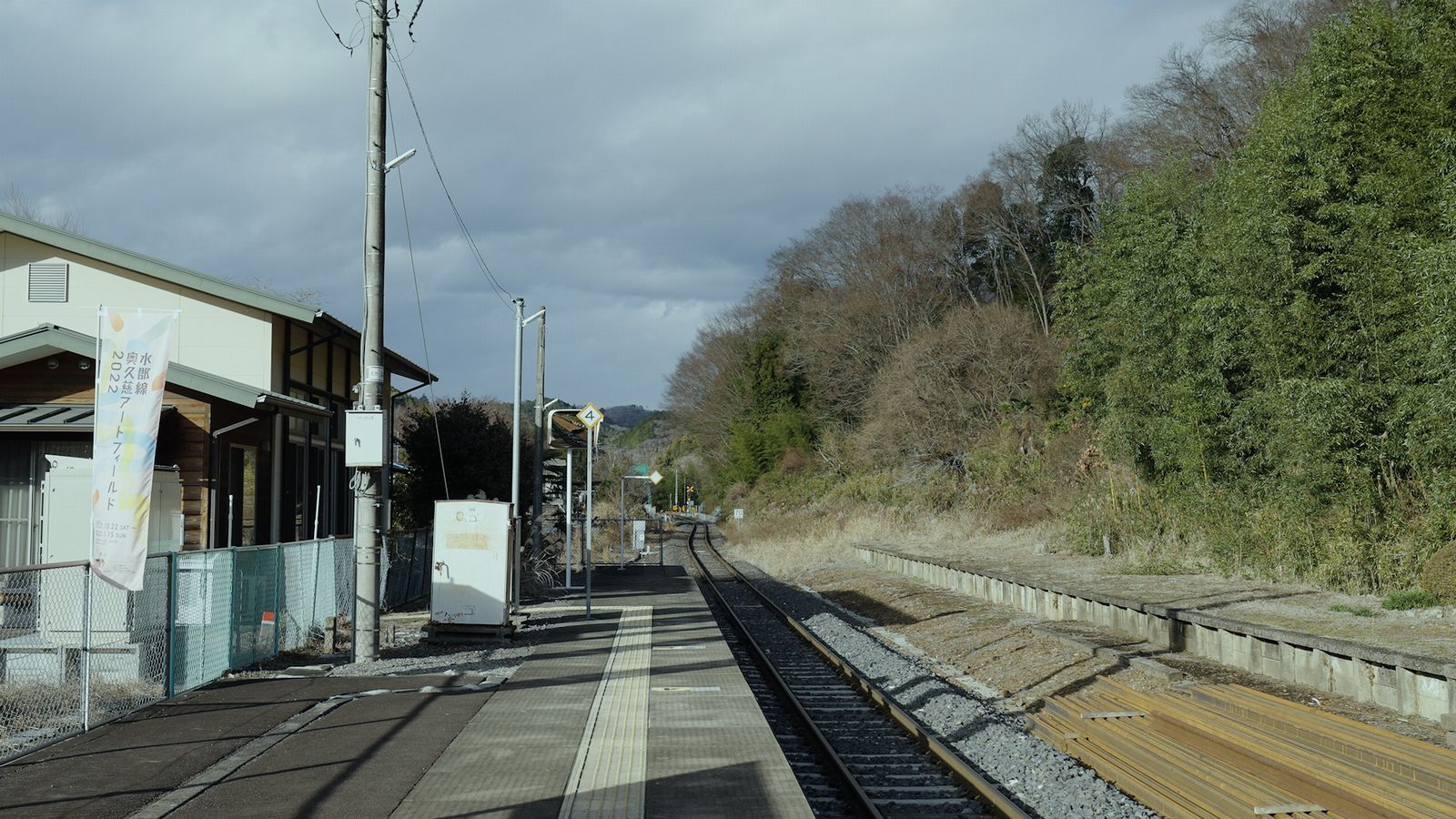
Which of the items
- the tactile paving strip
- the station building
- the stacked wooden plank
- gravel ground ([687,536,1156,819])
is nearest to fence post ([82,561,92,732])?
the tactile paving strip

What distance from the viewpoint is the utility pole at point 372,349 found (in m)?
12.6

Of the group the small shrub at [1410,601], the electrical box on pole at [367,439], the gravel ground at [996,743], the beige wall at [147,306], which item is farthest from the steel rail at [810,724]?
the beige wall at [147,306]

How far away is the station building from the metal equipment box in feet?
7.86

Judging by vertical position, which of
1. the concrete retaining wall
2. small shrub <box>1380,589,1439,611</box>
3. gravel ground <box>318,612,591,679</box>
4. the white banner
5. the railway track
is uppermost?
the white banner

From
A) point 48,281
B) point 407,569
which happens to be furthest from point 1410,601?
point 48,281

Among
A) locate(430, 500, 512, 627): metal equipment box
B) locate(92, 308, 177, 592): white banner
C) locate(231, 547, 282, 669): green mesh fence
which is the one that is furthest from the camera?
locate(430, 500, 512, 627): metal equipment box

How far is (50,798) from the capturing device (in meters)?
6.68

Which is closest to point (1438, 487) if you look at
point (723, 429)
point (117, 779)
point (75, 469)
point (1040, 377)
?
point (117, 779)

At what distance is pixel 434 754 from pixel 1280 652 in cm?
825

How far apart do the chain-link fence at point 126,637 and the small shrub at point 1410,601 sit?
42.1 feet

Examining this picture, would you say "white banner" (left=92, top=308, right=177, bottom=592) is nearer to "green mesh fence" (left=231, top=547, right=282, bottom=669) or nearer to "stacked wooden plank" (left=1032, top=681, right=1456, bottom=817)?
"green mesh fence" (left=231, top=547, right=282, bottom=669)

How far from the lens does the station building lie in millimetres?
15961

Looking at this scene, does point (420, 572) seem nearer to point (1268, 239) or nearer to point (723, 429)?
point (1268, 239)

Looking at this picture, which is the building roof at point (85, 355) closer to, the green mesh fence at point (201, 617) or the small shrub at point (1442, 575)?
the green mesh fence at point (201, 617)
